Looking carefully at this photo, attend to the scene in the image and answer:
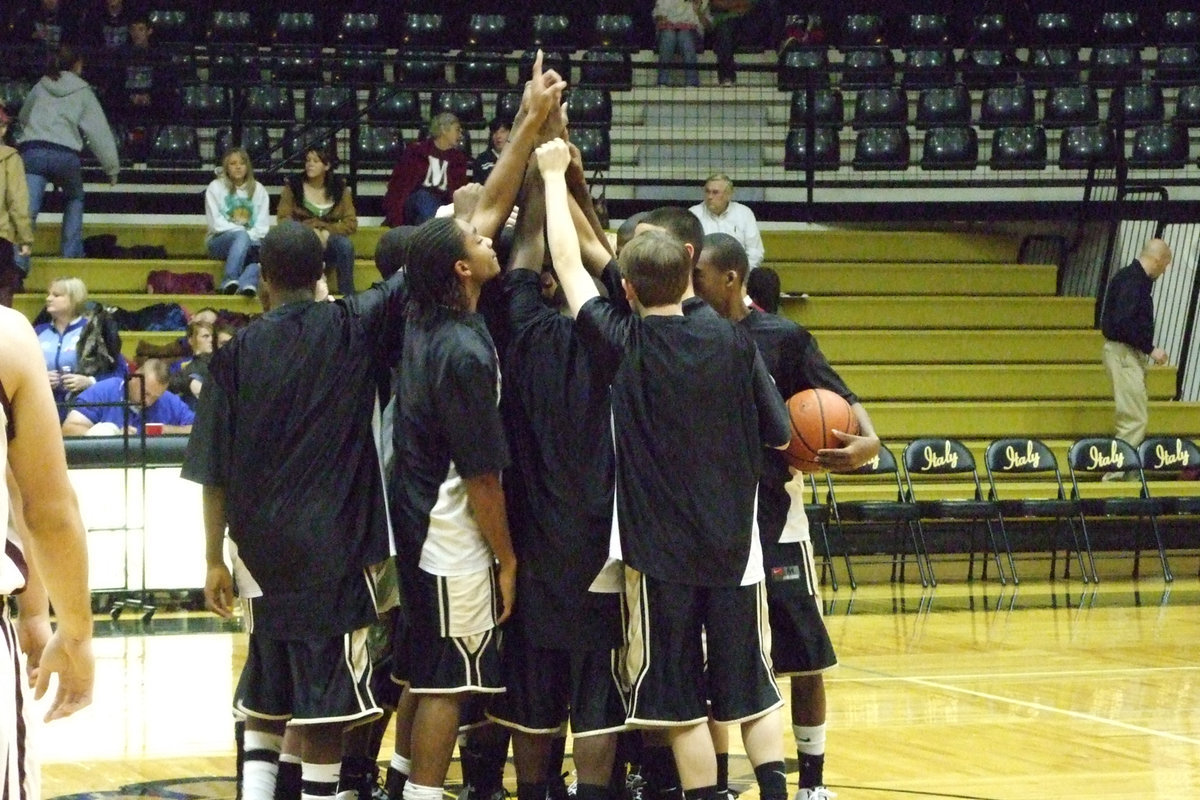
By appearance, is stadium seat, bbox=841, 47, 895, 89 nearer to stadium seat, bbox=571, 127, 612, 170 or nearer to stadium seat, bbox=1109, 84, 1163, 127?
stadium seat, bbox=1109, 84, 1163, 127

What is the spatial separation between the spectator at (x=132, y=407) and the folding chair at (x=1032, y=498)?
524 cm

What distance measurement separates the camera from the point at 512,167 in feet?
14.8

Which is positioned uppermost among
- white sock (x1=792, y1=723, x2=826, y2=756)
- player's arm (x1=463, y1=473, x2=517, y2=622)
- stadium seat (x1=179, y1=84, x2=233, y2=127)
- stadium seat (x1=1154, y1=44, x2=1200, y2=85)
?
stadium seat (x1=1154, y1=44, x2=1200, y2=85)

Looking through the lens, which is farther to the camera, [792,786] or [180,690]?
[180,690]

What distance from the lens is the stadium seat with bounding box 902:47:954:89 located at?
558 inches

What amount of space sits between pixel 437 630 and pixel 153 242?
31.7 ft

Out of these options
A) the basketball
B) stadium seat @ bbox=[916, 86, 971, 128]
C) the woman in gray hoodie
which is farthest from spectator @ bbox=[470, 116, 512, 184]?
the basketball

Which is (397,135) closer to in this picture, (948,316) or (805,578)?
(948,316)

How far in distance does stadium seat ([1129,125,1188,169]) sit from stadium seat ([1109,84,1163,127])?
0.14 meters

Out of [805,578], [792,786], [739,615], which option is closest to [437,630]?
[739,615]

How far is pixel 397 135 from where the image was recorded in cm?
1390

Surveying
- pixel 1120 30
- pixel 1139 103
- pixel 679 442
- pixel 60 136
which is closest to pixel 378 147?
pixel 60 136

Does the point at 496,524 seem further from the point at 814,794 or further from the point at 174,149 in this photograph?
the point at 174,149

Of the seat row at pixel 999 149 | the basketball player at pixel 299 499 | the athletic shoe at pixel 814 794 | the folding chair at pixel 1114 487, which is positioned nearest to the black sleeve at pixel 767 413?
the basketball player at pixel 299 499
